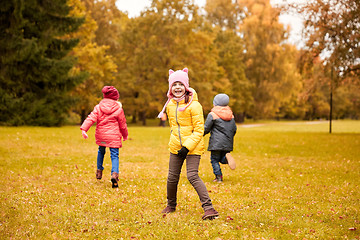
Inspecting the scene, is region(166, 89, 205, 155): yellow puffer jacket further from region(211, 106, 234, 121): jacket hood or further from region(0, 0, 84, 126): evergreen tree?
region(0, 0, 84, 126): evergreen tree

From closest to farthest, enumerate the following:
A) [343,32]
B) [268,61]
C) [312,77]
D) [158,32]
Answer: [343,32]
[312,77]
[158,32]
[268,61]

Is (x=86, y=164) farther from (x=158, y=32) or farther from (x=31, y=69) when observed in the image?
(x=158, y=32)

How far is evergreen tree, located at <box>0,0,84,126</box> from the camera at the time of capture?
79.7 feet

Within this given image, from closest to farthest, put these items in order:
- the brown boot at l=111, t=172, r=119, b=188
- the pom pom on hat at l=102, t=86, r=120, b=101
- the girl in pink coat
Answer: the brown boot at l=111, t=172, r=119, b=188, the girl in pink coat, the pom pom on hat at l=102, t=86, r=120, b=101

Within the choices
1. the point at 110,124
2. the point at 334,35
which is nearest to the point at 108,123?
the point at 110,124

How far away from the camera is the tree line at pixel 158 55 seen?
2197cm

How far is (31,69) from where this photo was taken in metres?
26.0

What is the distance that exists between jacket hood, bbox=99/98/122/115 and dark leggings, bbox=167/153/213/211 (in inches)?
105

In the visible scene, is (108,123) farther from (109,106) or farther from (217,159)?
(217,159)

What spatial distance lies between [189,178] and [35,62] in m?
23.9

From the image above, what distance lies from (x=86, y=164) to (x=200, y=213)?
5778mm

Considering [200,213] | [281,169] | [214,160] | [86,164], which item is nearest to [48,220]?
[200,213]

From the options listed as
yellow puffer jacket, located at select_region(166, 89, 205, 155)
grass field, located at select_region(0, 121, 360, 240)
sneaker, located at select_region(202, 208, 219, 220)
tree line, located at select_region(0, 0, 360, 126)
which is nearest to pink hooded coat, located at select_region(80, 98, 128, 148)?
grass field, located at select_region(0, 121, 360, 240)

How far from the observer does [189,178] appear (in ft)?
17.9
